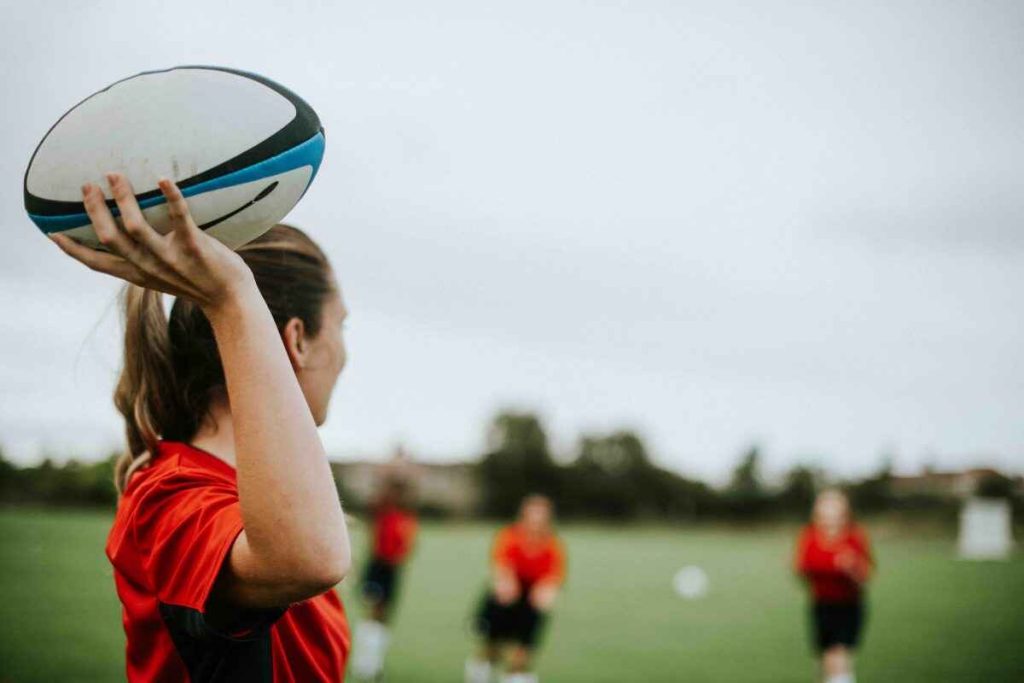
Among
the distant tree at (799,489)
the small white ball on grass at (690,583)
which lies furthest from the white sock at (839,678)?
the distant tree at (799,489)

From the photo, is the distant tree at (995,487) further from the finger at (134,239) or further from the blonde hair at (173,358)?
the finger at (134,239)

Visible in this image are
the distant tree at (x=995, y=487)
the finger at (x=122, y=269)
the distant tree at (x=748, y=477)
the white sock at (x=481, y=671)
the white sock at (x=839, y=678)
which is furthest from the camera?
the distant tree at (x=748, y=477)

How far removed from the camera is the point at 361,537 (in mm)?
32781

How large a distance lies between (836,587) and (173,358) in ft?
31.4

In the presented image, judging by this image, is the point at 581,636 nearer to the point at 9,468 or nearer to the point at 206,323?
the point at 206,323

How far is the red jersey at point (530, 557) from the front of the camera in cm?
994

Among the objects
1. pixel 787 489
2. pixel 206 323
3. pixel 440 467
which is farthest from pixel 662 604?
pixel 440 467

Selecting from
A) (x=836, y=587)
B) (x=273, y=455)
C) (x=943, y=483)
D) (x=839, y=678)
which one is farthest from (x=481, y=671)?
(x=943, y=483)

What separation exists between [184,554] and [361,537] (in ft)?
106

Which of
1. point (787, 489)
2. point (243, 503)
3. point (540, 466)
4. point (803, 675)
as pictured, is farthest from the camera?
point (540, 466)

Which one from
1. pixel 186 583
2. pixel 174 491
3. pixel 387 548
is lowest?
pixel 387 548

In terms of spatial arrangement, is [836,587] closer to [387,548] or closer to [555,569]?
[555,569]

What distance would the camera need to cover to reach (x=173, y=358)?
6.31 ft

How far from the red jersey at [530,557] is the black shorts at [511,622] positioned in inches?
8.4
